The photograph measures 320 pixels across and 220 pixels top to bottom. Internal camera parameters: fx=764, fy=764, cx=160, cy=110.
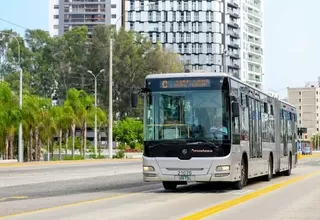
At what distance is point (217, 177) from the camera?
20.8 metres

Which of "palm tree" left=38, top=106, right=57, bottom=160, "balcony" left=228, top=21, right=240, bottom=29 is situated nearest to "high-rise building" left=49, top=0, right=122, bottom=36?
"balcony" left=228, top=21, right=240, bottom=29

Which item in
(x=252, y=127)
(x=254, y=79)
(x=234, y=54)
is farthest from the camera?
(x=254, y=79)

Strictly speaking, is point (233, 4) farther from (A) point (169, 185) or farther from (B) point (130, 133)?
(A) point (169, 185)

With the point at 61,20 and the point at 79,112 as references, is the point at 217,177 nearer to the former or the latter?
the point at 79,112

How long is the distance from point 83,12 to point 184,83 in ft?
471

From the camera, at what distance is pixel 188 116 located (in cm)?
2081

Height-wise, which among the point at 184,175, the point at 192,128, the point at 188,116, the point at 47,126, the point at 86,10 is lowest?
the point at 184,175

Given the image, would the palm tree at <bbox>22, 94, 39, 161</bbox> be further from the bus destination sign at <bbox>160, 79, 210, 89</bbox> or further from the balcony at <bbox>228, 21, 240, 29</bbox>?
the balcony at <bbox>228, 21, 240, 29</bbox>

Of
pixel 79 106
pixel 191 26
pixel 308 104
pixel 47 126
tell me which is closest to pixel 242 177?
pixel 47 126

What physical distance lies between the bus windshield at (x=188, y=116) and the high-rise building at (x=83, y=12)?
141017 millimetres

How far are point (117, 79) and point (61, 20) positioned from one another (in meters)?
53.3

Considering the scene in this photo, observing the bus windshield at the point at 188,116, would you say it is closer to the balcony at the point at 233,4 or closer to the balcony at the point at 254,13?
the balcony at the point at 233,4

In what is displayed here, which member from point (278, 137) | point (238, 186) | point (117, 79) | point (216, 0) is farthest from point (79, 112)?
point (216, 0)

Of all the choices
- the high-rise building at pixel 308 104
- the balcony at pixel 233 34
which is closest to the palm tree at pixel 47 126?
the balcony at pixel 233 34
